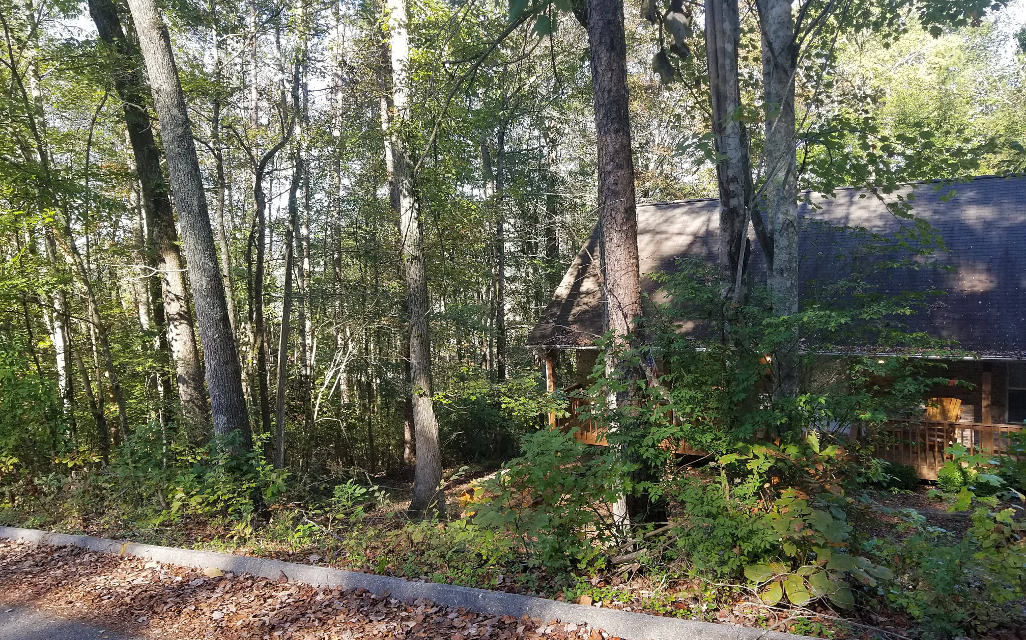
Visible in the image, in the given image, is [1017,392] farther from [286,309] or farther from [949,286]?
[286,309]

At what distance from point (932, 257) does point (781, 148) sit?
7.19 meters

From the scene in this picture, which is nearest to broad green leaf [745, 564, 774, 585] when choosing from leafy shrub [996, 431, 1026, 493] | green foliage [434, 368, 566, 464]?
leafy shrub [996, 431, 1026, 493]

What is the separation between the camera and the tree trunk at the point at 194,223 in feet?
23.3

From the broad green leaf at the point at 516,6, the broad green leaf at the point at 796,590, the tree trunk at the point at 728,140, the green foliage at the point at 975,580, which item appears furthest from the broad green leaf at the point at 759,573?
the broad green leaf at the point at 516,6

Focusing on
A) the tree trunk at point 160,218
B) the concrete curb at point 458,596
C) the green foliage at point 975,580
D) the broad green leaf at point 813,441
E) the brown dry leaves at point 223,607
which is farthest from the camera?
the tree trunk at point 160,218

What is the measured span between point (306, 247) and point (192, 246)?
8.79 metres

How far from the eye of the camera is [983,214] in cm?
1107

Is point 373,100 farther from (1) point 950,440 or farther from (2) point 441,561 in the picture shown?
(1) point 950,440

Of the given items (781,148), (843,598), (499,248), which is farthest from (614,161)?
(499,248)

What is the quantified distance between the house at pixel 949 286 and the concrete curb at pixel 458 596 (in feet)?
14.2

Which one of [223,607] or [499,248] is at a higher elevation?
[499,248]

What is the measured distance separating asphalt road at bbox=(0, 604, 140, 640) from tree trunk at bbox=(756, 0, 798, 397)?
6251mm

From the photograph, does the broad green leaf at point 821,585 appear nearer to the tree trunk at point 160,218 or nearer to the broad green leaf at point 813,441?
the broad green leaf at point 813,441

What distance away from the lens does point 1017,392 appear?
33.7 feet
